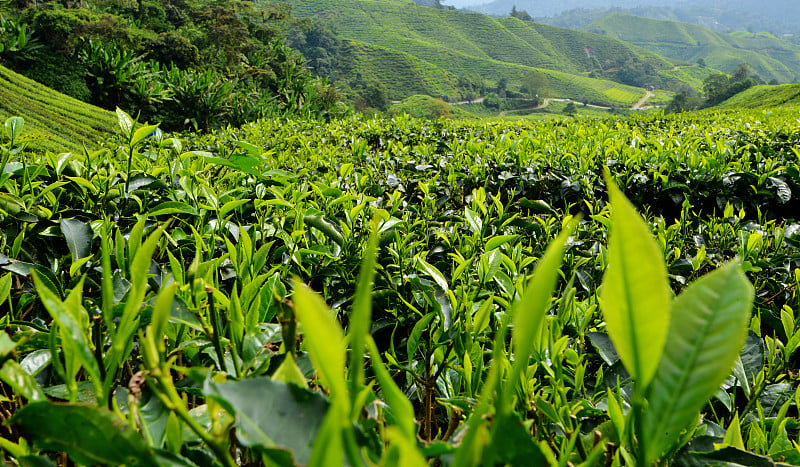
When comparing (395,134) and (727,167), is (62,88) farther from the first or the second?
(727,167)

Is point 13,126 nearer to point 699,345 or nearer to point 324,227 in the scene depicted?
point 324,227

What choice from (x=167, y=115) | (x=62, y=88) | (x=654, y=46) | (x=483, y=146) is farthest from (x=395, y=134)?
(x=654, y=46)

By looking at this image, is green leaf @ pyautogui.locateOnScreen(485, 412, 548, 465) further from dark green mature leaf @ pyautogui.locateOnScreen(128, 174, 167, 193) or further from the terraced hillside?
the terraced hillside

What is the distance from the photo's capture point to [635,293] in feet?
0.88

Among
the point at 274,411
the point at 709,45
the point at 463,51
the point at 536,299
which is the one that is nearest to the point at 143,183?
the point at 274,411

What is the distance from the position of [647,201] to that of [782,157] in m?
0.94

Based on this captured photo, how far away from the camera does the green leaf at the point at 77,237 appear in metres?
1.01

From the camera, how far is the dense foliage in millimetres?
293

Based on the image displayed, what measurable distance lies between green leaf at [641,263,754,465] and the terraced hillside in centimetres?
857

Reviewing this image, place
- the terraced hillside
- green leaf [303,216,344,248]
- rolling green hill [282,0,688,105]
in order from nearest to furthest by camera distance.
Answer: green leaf [303,216,344,248] < the terraced hillside < rolling green hill [282,0,688,105]

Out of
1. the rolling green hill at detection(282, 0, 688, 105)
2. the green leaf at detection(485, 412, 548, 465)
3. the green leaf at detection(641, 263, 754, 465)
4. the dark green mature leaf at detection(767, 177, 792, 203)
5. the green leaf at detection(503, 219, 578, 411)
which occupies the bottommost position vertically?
the dark green mature leaf at detection(767, 177, 792, 203)

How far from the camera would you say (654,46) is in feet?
407

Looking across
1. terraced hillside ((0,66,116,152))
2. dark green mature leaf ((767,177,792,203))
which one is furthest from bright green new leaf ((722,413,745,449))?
terraced hillside ((0,66,116,152))

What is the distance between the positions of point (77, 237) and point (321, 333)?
41.2 inches
